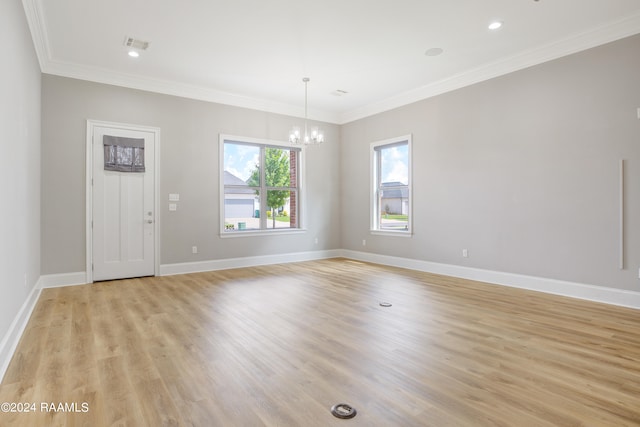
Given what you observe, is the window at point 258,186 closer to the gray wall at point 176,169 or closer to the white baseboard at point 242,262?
the gray wall at point 176,169

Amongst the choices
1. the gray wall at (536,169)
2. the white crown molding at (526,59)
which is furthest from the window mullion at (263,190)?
the gray wall at (536,169)

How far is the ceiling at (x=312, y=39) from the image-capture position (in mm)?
3600

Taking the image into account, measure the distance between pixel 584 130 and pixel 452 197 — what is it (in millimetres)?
1915

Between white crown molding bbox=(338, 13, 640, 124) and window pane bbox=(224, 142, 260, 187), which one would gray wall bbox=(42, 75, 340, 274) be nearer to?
window pane bbox=(224, 142, 260, 187)

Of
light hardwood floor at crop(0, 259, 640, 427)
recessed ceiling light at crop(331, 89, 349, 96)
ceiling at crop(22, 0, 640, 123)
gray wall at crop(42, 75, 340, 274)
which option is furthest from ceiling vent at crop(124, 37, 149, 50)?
light hardwood floor at crop(0, 259, 640, 427)

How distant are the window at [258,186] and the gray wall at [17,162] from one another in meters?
2.74

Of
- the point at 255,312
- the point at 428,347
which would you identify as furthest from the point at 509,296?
the point at 255,312

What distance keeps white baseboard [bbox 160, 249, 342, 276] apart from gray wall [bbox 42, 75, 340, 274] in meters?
0.10

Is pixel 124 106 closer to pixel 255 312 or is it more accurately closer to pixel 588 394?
pixel 255 312

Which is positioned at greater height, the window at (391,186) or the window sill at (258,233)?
the window at (391,186)

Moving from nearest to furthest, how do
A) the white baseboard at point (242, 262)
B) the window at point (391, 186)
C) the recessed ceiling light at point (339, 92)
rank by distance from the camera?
the white baseboard at point (242, 262) → the recessed ceiling light at point (339, 92) → the window at point (391, 186)

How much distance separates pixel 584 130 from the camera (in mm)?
4141

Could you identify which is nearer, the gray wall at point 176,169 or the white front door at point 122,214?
the gray wall at point 176,169

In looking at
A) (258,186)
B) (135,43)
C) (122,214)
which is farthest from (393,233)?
(135,43)
